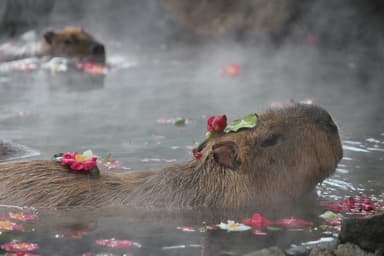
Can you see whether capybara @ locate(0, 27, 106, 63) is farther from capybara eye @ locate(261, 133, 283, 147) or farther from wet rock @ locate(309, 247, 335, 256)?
wet rock @ locate(309, 247, 335, 256)

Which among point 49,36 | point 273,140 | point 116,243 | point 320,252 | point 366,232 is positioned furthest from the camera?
point 49,36

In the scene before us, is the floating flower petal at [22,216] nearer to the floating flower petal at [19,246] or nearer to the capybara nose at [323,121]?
the floating flower petal at [19,246]

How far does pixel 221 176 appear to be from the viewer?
20.0 feet

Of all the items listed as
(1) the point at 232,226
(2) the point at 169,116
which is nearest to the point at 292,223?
(1) the point at 232,226

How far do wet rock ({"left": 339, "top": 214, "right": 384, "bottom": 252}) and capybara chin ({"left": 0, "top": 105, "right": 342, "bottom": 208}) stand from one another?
113 centimetres

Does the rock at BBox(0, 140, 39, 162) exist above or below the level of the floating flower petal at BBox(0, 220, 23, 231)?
above

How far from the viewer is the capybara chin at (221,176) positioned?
239 inches

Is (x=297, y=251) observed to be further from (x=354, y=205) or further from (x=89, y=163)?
(x=89, y=163)

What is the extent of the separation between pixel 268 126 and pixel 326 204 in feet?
2.54

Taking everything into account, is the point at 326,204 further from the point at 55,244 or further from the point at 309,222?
the point at 55,244

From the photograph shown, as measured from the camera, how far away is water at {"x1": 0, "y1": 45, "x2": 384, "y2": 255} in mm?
5684

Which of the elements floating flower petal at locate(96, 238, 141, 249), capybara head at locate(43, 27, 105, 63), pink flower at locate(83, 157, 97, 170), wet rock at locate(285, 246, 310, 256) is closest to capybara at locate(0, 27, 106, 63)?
capybara head at locate(43, 27, 105, 63)

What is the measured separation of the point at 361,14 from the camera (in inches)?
618

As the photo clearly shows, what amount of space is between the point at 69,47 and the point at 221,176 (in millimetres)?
9058
